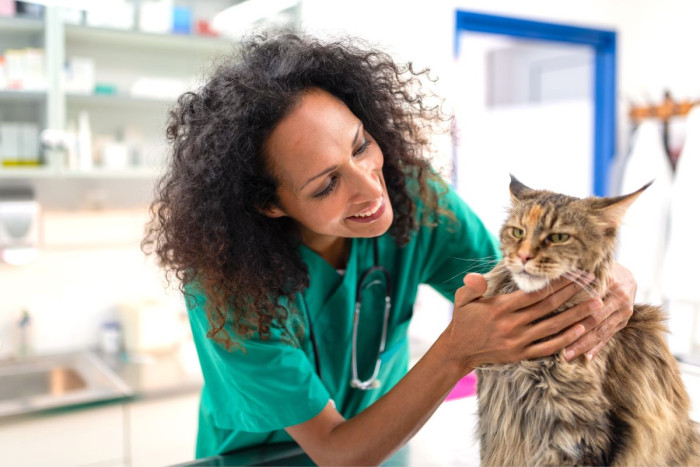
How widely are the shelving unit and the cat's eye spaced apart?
206 centimetres

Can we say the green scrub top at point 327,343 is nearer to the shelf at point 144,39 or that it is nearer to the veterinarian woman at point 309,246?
the veterinarian woman at point 309,246

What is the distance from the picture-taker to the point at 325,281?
1389 mm

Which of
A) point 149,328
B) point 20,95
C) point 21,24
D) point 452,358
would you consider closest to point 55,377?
point 149,328

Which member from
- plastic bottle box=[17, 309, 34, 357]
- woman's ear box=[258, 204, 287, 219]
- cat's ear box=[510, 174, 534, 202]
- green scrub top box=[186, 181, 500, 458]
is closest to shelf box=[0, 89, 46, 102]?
plastic bottle box=[17, 309, 34, 357]

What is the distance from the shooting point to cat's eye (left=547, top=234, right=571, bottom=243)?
84 centimetres

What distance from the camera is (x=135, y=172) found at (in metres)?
2.83

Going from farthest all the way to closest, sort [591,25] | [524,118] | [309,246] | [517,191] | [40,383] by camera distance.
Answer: [524,118], [591,25], [40,383], [309,246], [517,191]

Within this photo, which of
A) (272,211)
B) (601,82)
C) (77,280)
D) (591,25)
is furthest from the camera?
(601,82)

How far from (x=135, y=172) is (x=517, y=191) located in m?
2.22

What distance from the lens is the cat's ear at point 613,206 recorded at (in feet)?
2.70

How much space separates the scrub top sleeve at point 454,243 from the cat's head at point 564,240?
0.51 m

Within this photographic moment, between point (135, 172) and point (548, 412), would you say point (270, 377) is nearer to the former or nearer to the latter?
point (548, 412)

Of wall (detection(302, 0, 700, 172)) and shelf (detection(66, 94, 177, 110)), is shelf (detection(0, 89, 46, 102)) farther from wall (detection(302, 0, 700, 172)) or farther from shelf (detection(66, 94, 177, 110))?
wall (detection(302, 0, 700, 172))

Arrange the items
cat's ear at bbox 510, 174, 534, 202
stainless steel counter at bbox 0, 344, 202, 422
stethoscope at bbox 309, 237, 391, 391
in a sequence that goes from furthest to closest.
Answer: stainless steel counter at bbox 0, 344, 202, 422
stethoscope at bbox 309, 237, 391, 391
cat's ear at bbox 510, 174, 534, 202
